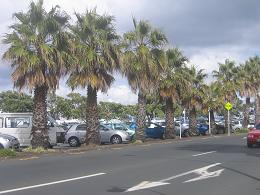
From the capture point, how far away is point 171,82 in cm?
3931

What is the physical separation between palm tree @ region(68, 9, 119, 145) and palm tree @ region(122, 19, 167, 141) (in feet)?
10.0

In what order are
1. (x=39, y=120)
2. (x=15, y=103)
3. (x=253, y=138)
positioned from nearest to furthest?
(x=39, y=120)
(x=253, y=138)
(x=15, y=103)

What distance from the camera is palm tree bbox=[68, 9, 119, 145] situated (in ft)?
92.7

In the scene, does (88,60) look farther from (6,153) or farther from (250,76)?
(250,76)

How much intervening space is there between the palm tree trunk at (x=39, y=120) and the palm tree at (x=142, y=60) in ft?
26.9

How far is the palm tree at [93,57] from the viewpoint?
28.2 metres

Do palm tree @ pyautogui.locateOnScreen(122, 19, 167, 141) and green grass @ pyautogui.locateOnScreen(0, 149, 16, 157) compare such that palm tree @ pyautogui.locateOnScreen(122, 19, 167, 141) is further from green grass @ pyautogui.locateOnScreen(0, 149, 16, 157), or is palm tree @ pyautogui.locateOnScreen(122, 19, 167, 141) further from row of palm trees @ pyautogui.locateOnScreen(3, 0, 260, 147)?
green grass @ pyautogui.locateOnScreen(0, 149, 16, 157)

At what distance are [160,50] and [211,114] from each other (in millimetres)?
20216

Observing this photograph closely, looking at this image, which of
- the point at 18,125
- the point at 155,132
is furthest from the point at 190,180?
the point at 155,132

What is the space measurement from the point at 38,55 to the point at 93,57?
424cm

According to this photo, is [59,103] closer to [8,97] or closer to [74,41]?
[8,97]

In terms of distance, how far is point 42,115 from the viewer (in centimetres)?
2503

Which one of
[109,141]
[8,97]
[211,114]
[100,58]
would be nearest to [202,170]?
[100,58]

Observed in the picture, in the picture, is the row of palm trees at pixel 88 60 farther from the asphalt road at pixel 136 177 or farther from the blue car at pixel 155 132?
the asphalt road at pixel 136 177
